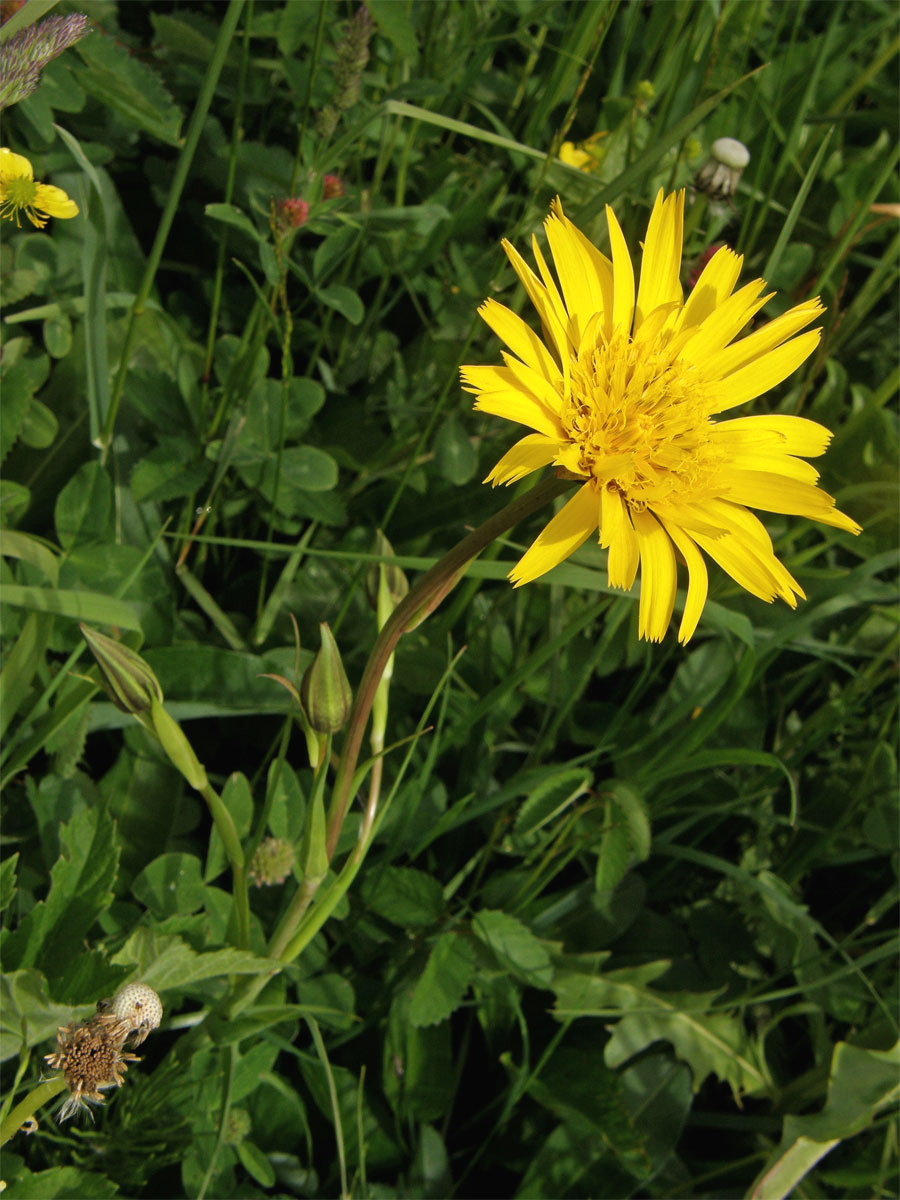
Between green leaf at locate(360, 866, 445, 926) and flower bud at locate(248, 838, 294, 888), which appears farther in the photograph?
green leaf at locate(360, 866, 445, 926)

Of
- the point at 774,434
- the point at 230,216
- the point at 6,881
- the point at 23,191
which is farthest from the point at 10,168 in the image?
the point at 774,434

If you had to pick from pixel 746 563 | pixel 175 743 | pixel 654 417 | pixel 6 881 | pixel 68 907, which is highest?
pixel 654 417

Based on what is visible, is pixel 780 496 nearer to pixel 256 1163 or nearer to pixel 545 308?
pixel 545 308

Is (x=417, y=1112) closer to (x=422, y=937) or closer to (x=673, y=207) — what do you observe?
(x=422, y=937)

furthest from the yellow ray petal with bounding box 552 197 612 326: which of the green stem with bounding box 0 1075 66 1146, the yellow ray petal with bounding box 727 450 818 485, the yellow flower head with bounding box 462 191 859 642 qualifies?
the green stem with bounding box 0 1075 66 1146

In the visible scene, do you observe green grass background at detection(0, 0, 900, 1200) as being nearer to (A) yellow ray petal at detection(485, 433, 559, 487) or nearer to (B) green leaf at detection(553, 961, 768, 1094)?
(B) green leaf at detection(553, 961, 768, 1094)

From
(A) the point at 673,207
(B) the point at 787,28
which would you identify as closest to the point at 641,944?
(A) the point at 673,207

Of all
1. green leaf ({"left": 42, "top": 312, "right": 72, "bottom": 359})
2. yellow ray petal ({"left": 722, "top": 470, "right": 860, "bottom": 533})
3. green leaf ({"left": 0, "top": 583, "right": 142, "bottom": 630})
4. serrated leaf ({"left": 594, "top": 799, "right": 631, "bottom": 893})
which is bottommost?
serrated leaf ({"left": 594, "top": 799, "right": 631, "bottom": 893})
